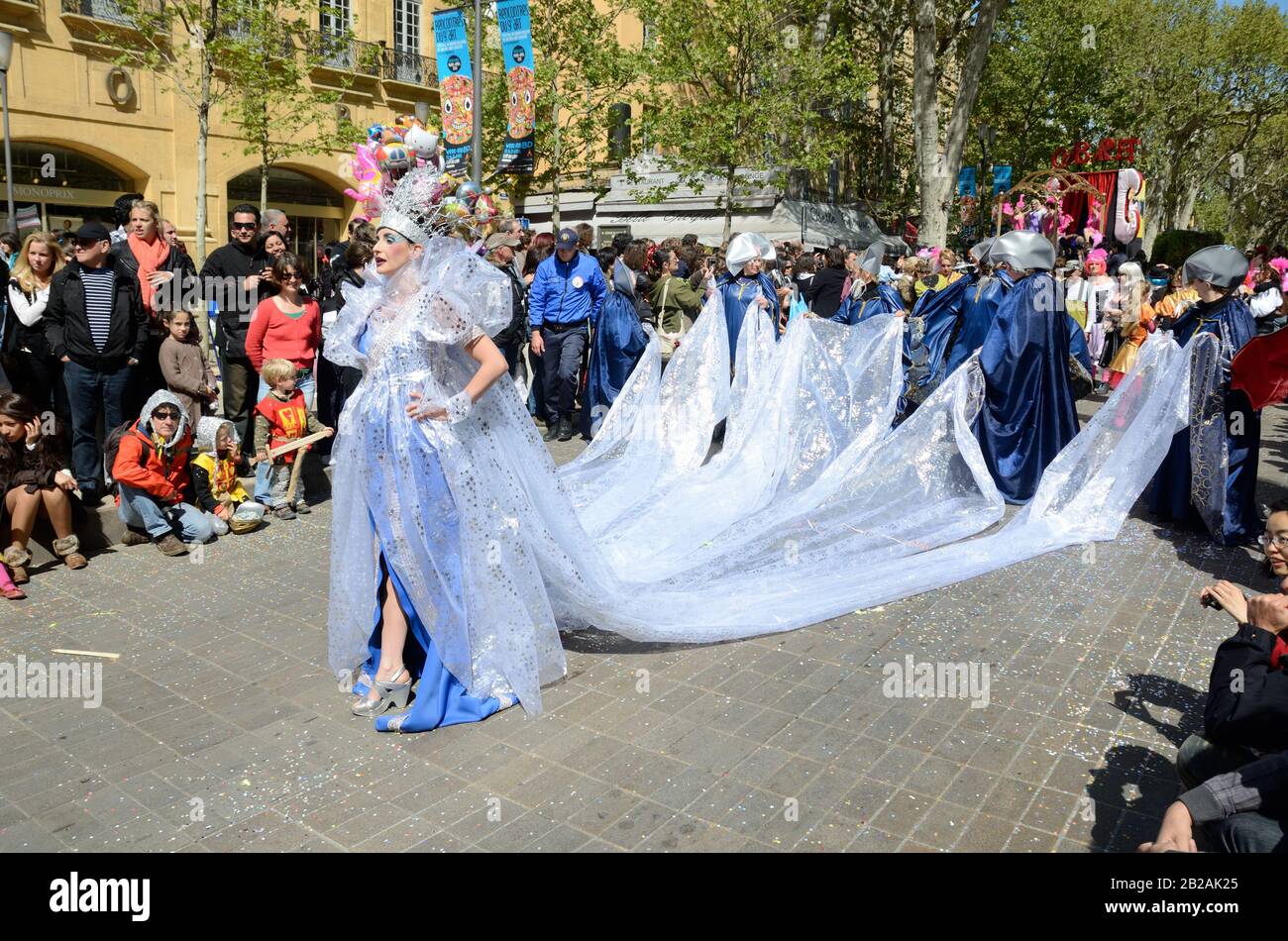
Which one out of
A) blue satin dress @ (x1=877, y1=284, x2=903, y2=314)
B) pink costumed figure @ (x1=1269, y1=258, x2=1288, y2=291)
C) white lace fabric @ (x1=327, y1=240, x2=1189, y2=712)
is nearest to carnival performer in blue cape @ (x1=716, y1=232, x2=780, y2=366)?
white lace fabric @ (x1=327, y1=240, x2=1189, y2=712)

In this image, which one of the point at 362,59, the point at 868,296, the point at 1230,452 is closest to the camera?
the point at 1230,452

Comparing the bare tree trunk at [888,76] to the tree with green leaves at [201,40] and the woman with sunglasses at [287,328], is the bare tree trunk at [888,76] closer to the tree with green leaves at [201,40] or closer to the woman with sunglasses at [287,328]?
the tree with green leaves at [201,40]

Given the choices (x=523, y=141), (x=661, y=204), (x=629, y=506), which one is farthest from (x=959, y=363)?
(x=661, y=204)

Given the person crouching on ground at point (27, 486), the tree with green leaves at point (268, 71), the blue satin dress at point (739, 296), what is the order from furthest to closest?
the tree with green leaves at point (268, 71), the blue satin dress at point (739, 296), the person crouching on ground at point (27, 486)

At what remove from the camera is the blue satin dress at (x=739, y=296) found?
8898 millimetres

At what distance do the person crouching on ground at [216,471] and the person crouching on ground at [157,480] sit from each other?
0.23 metres

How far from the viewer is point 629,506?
6539 mm

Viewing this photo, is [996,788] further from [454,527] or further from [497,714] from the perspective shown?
[454,527]

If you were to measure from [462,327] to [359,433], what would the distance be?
581mm

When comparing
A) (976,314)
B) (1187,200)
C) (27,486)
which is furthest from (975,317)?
(1187,200)

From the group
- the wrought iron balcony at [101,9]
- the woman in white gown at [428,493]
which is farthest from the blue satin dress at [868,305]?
the wrought iron balcony at [101,9]

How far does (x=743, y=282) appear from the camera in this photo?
355 inches

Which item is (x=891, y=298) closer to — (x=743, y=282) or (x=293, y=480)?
(x=743, y=282)

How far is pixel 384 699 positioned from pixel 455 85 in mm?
11644
